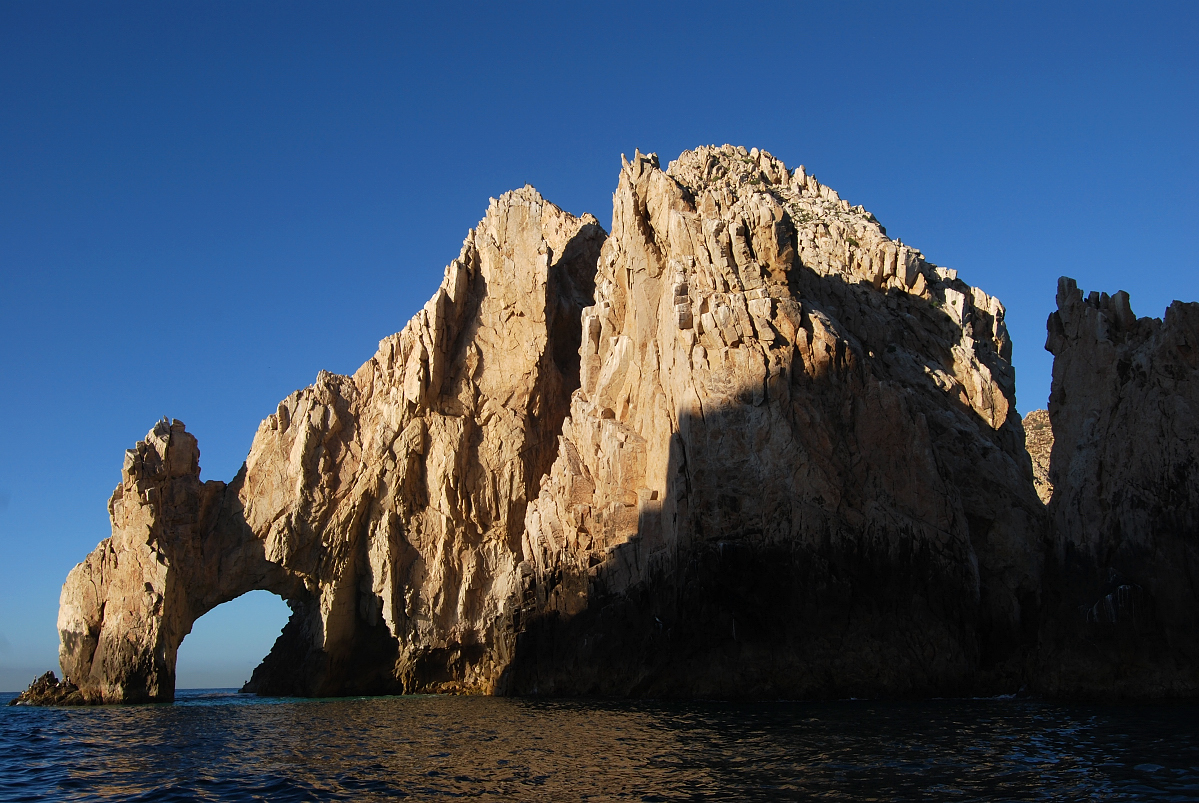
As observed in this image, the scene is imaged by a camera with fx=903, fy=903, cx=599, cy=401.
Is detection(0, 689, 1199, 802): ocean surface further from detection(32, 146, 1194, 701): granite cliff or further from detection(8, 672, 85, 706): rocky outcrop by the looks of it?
detection(8, 672, 85, 706): rocky outcrop

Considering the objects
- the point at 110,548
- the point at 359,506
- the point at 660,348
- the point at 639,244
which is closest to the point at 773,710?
the point at 660,348

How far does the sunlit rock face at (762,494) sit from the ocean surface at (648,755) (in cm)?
343

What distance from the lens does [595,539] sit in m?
39.8

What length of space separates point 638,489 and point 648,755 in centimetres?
2160

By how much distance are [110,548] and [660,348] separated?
3010 cm

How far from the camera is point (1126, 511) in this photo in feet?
91.7

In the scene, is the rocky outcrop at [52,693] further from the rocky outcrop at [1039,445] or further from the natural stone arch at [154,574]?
the rocky outcrop at [1039,445]

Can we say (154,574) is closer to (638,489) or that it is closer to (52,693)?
(52,693)

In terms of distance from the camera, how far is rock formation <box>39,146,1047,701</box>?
3403cm

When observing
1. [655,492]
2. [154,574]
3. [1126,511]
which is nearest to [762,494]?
[655,492]

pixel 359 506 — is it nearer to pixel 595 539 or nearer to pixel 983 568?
pixel 595 539

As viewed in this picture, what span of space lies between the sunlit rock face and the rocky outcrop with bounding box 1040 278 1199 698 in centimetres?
468

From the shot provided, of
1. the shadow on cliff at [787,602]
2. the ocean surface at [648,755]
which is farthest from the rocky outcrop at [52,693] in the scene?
the shadow on cliff at [787,602]

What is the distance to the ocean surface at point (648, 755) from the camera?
15.3 metres
